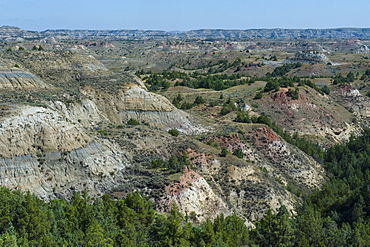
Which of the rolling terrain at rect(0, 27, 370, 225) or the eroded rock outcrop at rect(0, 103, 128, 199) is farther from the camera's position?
the rolling terrain at rect(0, 27, 370, 225)

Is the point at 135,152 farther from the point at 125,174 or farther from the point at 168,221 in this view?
the point at 168,221

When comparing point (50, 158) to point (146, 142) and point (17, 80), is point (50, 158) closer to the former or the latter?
point (146, 142)

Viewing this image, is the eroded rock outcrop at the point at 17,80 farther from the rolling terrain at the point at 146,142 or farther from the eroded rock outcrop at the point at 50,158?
the eroded rock outcrop at the point at 50,158

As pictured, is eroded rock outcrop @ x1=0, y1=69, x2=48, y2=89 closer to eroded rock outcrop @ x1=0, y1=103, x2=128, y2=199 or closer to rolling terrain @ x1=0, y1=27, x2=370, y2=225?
rolling terrain @ x1=0, y1=27, x2=370, y2=225

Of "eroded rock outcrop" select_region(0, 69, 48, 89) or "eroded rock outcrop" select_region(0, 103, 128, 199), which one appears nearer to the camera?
"eroded rock outcrop" select_region(0, 103, 128, 199)

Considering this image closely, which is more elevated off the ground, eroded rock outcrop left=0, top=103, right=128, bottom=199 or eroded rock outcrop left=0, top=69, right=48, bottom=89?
eroded rock outcrop left=0, top=69, right=48, bottom=89

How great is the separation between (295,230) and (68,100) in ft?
130

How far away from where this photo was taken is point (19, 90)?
54.8 meters

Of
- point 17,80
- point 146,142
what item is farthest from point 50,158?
point 17,80

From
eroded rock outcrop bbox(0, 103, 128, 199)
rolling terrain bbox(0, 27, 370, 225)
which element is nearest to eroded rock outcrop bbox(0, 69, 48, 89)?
rolling terrain bbox(0, 27, 370, 225)

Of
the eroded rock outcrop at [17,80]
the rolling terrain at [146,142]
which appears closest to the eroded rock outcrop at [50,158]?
the rolling terrain at [146,142]

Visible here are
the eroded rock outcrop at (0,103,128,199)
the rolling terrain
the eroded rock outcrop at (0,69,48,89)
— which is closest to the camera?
the eroded rock outcrop at (0,103,128,199)

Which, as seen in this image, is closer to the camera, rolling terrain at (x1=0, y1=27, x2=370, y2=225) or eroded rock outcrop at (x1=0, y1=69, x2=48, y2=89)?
rolling terrain at (x1=0, y1=27, x2=370, y2=225)

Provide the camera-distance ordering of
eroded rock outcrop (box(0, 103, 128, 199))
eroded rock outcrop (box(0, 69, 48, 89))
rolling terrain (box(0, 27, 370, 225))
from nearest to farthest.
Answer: eroded rock outcrop (box(0, 103, 128, 199))
rolling terrain (box(0, 27, 370, 225))
eroded rock outcrop (box(0, 69, 48, 89))
